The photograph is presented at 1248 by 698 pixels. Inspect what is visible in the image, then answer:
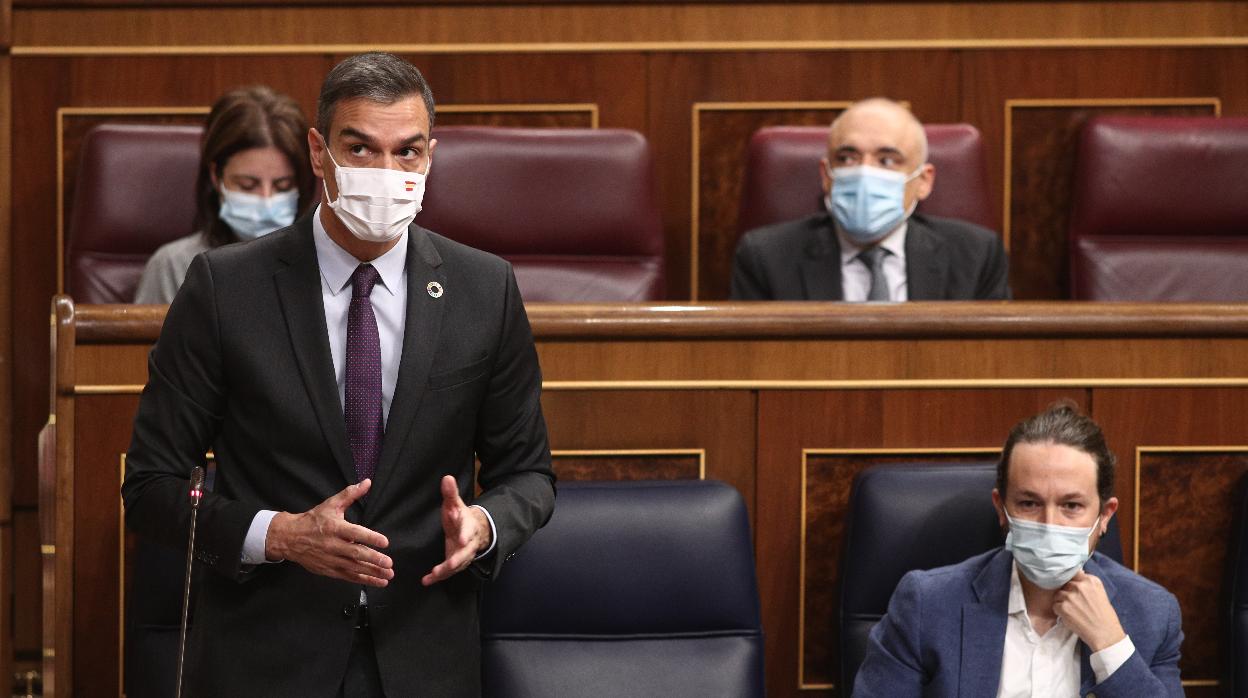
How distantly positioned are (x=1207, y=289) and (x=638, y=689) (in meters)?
0.72

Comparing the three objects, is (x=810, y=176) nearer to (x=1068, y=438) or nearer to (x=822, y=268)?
(x=822, y=268)

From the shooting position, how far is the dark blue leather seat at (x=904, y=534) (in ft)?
2.77

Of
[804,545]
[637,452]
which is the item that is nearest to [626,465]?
[637,452]

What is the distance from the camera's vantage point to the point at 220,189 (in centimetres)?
113

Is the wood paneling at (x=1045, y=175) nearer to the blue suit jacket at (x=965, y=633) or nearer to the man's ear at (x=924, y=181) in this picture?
the man's ear at (x=924, y=181)

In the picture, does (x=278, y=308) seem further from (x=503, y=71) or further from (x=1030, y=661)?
(x=503, y=71)

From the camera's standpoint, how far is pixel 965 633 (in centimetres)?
78

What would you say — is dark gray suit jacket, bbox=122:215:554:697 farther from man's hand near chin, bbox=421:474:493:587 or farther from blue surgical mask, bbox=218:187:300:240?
blue surgical mask, bbox=218:187:300:240

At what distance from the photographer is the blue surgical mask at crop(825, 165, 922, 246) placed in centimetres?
117

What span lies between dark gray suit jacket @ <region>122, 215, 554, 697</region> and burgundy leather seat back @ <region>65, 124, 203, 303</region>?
0.61 meters

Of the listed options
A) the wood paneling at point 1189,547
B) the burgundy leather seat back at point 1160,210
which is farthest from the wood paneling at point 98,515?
the burgundy leather seat back at point 1160,210

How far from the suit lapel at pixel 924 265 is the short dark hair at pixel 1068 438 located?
1.15 feet

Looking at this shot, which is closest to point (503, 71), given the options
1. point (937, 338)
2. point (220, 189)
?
point (220, 189)

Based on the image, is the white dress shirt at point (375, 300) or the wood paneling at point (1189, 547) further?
the wood paneling at point (1189, 547)
